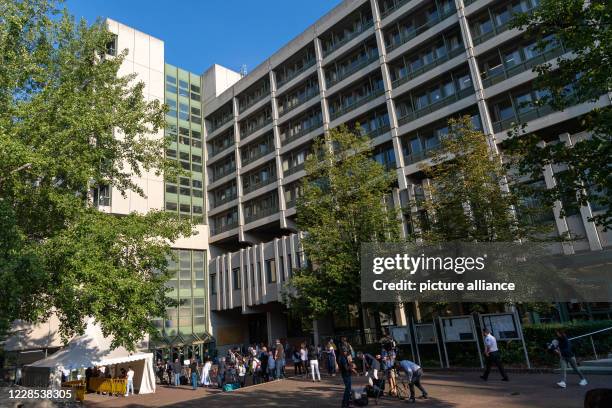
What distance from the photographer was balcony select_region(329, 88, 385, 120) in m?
36.0

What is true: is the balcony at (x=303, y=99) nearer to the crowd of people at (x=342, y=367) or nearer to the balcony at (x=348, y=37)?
the balcony at (x=348, y=37)

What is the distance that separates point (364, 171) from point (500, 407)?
556 inches

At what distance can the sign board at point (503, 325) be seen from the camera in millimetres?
16531

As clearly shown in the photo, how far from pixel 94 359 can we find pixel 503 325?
729 inches

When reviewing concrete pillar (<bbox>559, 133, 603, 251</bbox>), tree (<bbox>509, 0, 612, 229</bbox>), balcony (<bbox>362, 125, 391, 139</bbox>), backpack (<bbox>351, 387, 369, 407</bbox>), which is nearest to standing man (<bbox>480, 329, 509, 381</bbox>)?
backpack (<bbox>351, 387, 369, 407</bbox>)

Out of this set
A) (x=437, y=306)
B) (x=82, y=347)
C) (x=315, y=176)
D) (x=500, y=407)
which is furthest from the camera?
(x=315, y=176)

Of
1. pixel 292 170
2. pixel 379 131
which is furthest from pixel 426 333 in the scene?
pixel 292 170

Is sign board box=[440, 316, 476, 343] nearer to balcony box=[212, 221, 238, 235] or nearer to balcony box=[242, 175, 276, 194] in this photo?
balcony box=[242, 175, 276, 194]

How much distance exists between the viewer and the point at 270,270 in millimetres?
41406

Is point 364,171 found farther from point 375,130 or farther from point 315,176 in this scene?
point 375,130

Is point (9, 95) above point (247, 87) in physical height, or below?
below

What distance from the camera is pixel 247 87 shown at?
1933 inches

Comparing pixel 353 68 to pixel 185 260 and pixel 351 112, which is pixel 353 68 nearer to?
pixel 351 112

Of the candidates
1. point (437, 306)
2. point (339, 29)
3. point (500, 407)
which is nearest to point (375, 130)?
point (339, 29)
